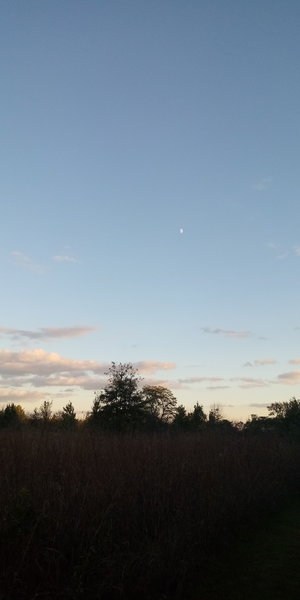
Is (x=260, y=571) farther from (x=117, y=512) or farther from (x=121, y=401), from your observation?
(x=121, y=401)

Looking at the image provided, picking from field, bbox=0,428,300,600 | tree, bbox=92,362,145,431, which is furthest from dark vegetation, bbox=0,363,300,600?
tree, bbox=92,362,145,431

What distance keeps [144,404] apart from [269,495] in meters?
22.4

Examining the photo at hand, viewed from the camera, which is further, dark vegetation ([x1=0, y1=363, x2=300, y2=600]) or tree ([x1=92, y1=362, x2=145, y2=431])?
tree ([x1=92, y1=362, x2=145, y2=431])

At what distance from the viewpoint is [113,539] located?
605 cm

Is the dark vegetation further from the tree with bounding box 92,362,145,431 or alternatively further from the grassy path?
the tree with bounding box 92,362,145,431

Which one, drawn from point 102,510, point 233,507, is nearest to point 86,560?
point 102,510

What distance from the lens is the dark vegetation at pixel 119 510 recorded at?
4945mm

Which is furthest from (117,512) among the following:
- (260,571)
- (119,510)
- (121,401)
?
(121,401)

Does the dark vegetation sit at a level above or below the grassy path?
above

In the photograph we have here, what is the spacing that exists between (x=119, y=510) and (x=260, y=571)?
205cm

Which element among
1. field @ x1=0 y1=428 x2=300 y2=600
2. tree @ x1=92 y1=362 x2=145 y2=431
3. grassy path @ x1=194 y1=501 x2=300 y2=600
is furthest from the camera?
tree @ x1=92 y1=362 x2=145 y2=431

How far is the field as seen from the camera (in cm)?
493

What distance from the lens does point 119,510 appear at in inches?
263

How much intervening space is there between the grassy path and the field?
0.19 m
